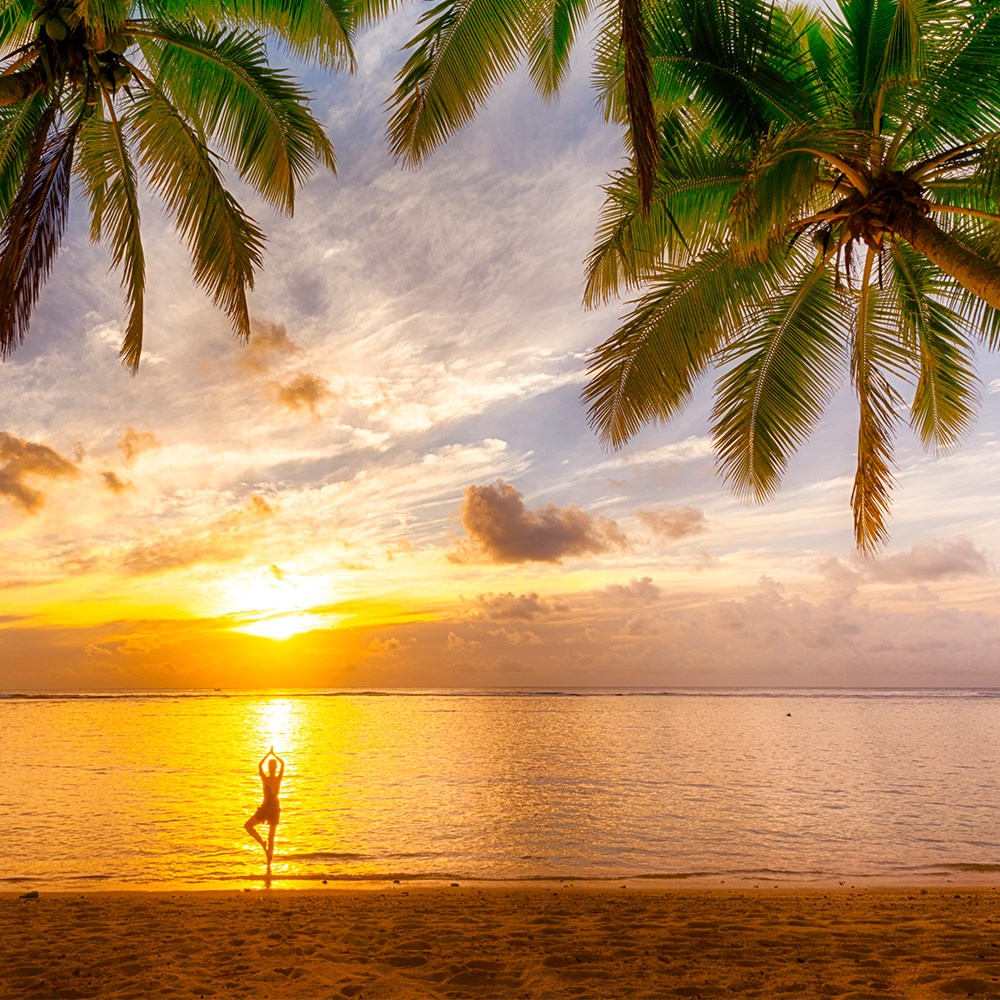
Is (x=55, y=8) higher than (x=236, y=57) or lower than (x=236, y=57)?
lower

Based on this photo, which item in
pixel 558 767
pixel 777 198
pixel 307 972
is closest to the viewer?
pixel 307 972

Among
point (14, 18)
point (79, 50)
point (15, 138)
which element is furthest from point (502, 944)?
point (14, 18)

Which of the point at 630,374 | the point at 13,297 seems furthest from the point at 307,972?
the point at 630,374

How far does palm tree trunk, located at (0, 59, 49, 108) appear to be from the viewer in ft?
20.0

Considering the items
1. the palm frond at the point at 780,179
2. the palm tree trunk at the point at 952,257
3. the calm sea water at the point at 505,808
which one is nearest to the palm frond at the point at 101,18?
the palm frond at the point at 780,179

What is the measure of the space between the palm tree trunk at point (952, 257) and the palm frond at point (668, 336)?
2.30 meters

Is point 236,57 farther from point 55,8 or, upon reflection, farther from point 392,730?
point 392,730

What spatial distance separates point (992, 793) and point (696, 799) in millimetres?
6989

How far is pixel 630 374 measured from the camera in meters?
8.81

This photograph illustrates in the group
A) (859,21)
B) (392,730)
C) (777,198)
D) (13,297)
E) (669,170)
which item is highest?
(859,21)

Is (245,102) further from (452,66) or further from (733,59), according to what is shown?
(733,59)

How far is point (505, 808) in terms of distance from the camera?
1490cm

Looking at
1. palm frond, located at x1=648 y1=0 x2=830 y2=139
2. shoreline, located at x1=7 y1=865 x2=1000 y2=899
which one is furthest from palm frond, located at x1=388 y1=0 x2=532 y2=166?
shoreline, located at x1=7 y1=865 x2=1000 y2=899

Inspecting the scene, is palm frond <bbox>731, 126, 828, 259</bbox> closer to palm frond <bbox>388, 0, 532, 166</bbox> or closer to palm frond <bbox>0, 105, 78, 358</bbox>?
palm frond <bbox>388, 0, 532, 166</bbox>
